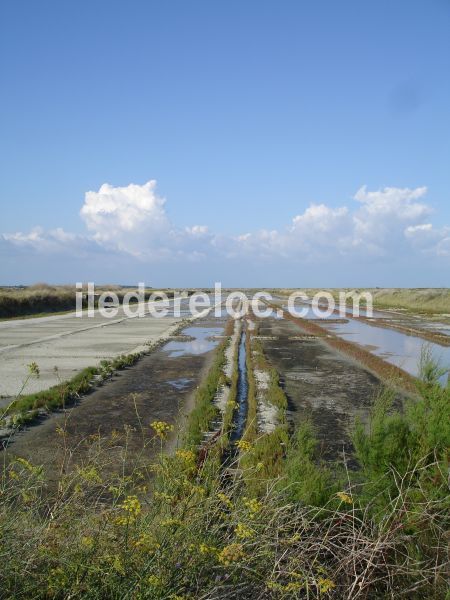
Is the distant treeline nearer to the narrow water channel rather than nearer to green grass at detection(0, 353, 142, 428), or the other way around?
the narrow water channel

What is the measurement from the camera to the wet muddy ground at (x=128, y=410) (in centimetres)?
767

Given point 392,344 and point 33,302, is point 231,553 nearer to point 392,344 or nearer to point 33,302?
point 392,344

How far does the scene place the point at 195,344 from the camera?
2295 cm

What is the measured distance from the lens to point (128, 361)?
669 inches

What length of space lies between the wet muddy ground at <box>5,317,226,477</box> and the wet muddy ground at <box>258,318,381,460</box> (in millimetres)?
2522

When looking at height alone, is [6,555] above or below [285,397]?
above

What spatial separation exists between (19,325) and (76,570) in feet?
106

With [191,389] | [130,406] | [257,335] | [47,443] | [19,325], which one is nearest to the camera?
[47,443]

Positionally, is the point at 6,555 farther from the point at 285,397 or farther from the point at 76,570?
the point at 285,397

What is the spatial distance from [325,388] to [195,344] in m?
10.5

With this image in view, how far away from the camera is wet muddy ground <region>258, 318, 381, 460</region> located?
924 cm

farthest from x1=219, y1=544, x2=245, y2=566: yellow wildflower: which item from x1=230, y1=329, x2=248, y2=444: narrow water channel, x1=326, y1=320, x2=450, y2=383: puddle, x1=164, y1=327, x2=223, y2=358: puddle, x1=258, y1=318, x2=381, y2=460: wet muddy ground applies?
x1=164, y1=327, x2=223, y2=358: puddle

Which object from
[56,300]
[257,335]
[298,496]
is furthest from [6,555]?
[56,300]

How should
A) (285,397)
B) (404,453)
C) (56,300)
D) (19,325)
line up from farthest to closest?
1. (56,300)
2. (19,325)
3. (285,397)
4. (404,453)
